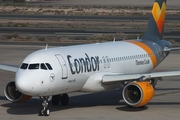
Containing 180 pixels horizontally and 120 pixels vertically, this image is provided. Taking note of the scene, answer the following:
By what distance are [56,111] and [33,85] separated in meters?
3.71

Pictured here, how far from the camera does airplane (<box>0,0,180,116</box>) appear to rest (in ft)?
91.8

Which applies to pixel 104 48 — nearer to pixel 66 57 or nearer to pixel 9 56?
pixel 66 57

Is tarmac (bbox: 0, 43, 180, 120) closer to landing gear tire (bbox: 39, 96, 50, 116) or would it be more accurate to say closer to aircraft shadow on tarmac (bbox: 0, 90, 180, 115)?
aircraft shadow on tarmac (bbox: 0, 90, 180, 115)

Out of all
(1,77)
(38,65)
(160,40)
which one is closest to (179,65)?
(160,40)

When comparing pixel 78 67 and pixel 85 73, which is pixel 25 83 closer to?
pixel 78 67

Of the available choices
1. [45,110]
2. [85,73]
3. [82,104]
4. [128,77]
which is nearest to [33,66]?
[45,110]

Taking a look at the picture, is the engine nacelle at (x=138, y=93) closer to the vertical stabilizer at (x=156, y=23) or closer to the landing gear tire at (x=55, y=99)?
the landing gear tire at (x=55, y=99)

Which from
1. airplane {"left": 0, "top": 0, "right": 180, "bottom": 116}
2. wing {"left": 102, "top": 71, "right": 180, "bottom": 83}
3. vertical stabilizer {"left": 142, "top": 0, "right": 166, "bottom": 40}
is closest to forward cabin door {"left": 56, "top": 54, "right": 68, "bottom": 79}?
airplane {"left": 0, "top": 0, "right": 180, "bottom": 116}

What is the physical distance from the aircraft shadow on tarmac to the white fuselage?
1.61 meters

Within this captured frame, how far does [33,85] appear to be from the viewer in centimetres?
2731

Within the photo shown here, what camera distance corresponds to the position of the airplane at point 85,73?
1102 inches

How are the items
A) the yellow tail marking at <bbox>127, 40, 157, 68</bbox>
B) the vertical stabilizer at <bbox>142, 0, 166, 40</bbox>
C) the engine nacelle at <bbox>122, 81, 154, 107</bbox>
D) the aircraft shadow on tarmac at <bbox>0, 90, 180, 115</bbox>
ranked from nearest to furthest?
the engine nacelle at <bbox>122, 81, 154, 107</bbox>, the aircraft shadow on tarmac at <bbox>0, 90, 180, 115</bbox>, the yellow tail marking at <bbox>127, 40, 157, 68</bbox>, the vertical stabilizer at <bbox>142, 0, 166, 40</bbox>

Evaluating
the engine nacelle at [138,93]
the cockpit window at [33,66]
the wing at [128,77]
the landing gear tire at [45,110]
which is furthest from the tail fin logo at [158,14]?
the cockpit window at [33,66]

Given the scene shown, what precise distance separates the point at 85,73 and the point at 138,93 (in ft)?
10.3
